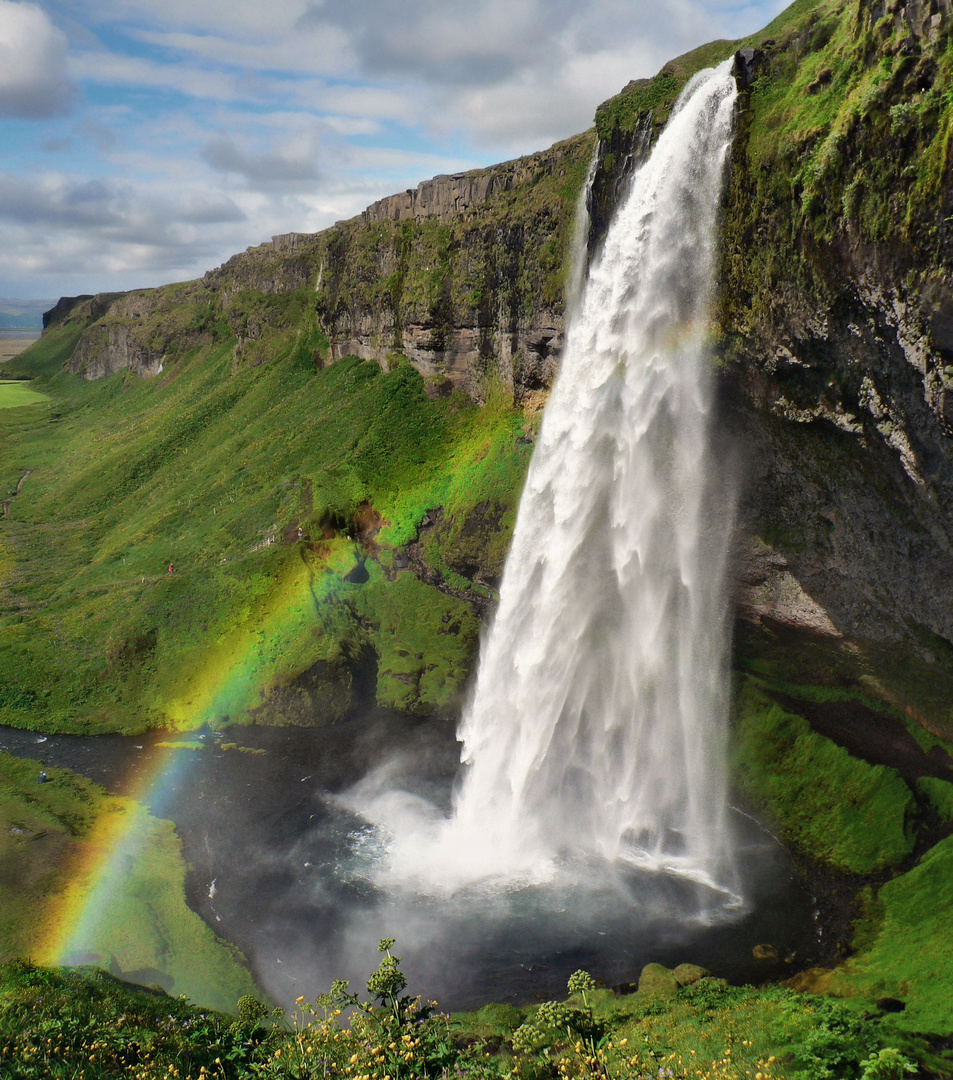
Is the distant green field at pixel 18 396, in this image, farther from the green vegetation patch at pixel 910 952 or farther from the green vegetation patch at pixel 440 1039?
the green vegetation patch at pixel 910 952

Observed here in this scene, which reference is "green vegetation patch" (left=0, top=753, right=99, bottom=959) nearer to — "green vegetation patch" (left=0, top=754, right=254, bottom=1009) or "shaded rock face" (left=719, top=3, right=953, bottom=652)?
"green vegetation patch" (left=0, top=754, right=254, bottom=1009)

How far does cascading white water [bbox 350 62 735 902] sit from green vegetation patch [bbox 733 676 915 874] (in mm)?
1522

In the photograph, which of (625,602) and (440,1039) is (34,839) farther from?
Answer: (625,602)

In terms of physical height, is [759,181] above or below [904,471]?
above

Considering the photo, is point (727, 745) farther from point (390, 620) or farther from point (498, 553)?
point (390, 620)

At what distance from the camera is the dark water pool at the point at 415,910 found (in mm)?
19297

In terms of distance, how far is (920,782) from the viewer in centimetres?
2380

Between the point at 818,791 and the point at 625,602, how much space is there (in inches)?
371

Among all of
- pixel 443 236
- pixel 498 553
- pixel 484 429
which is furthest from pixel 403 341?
pixel 498 553

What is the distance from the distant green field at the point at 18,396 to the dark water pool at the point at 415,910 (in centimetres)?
11098

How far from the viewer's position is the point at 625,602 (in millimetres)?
27406

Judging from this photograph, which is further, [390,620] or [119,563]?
[119,563]

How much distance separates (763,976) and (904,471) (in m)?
13.7

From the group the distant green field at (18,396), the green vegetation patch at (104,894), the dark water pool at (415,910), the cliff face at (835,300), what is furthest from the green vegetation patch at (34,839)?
the distant green field at (18,396)
